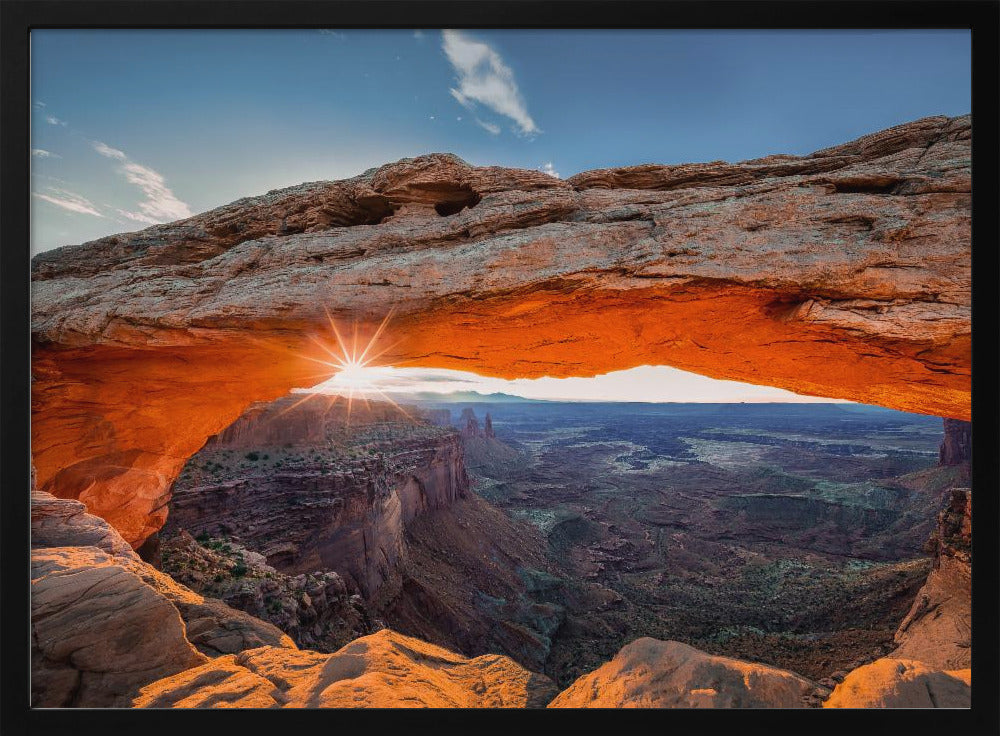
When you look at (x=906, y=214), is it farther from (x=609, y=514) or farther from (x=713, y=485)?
(x=713, y=485)

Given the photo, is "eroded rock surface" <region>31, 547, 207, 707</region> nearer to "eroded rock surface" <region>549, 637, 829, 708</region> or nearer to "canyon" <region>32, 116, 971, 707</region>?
"canyon" <region>32, 116, 971, 707</region>

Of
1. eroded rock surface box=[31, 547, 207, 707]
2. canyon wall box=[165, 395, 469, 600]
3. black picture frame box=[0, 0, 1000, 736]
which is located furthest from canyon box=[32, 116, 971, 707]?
canyon wall box=[165, 395, 469, 600]

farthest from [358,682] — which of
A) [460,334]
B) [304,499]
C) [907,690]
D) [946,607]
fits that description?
[304,499]

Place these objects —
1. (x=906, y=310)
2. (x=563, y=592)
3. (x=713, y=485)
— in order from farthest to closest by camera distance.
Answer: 1. (x=713, y=485)
2. (x=563, y=592)
3. (x=906, y=310)

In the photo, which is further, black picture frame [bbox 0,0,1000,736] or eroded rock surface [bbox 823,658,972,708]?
eroded rock surface [bbox 823,658,972,708]

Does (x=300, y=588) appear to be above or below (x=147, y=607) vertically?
below
